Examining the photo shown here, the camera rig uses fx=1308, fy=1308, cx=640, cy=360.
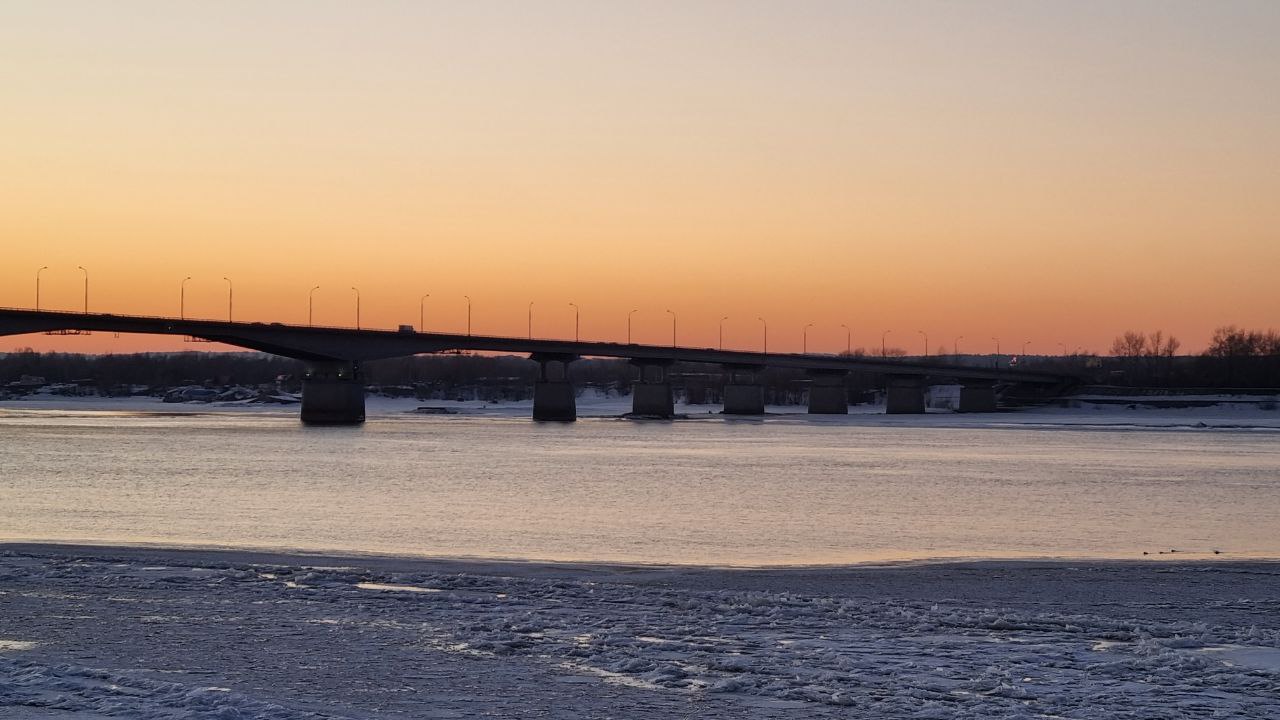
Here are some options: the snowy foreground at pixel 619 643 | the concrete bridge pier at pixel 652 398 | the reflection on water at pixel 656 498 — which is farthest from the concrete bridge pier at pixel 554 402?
the snowy foreground at pixel 619 643

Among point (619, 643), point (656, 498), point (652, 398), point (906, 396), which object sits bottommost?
point (656, 498)

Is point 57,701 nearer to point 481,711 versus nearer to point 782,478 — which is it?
point 481,711

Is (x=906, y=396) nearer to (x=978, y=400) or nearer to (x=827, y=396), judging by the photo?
(x=827, y=396)

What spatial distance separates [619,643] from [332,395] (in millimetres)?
110968

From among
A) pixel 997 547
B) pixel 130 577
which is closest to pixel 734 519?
pixel 997 547

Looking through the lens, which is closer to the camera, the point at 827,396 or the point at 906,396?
the point at 827,396

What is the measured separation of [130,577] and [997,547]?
16533 mm

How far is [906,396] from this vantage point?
16875 cm

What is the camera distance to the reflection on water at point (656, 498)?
26.8m

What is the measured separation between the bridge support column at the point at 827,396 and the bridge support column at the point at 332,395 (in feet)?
213

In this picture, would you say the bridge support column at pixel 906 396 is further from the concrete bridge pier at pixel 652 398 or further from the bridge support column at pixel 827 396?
the concrete bridge pier at pixel 652 398

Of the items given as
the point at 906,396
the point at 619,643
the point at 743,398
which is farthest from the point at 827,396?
the point at 619,643

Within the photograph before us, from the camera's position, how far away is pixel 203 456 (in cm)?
6325

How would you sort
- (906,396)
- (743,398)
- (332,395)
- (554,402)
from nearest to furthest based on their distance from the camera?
(332,395), (554,402), (743,398), (906,396)
